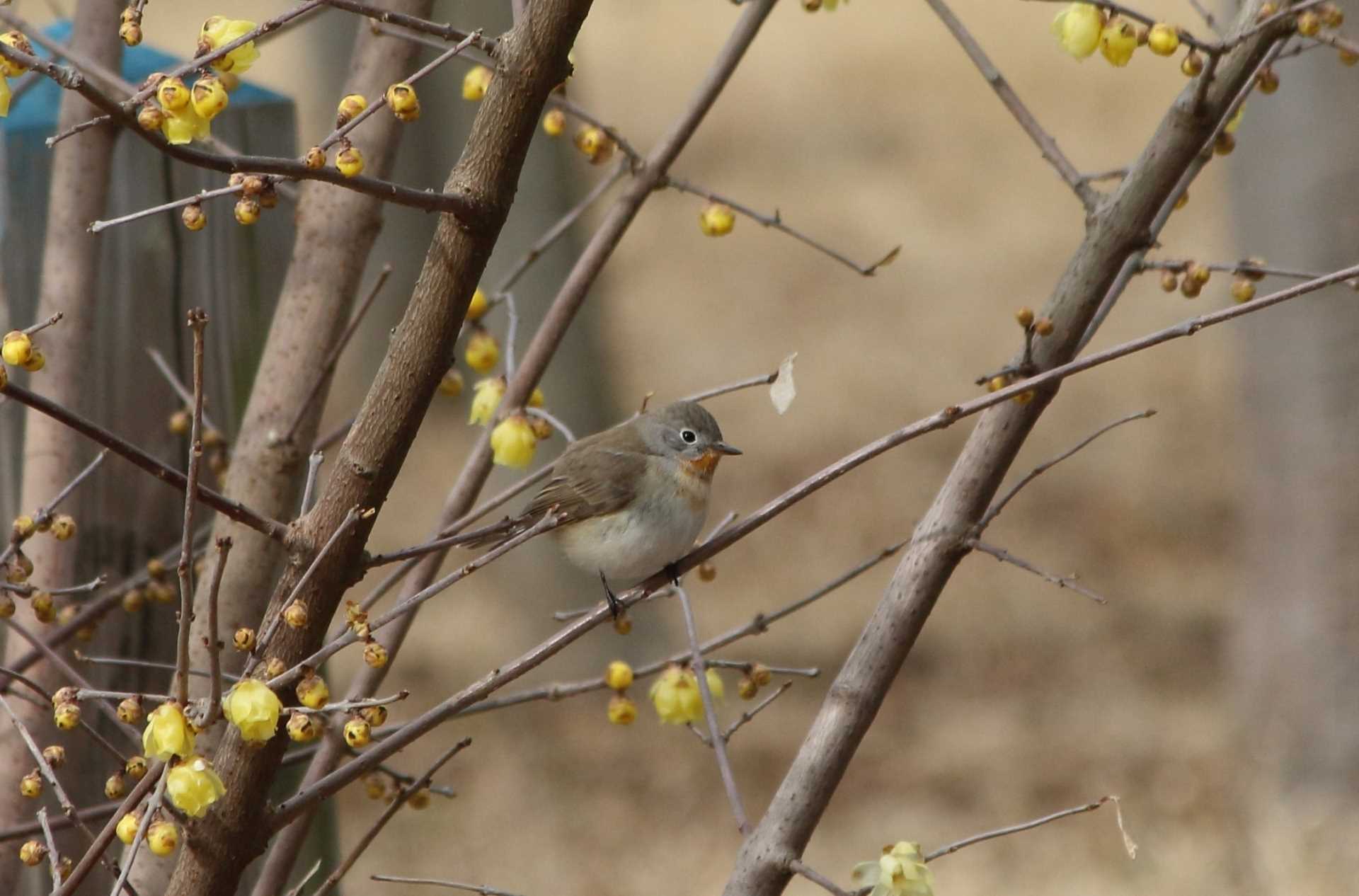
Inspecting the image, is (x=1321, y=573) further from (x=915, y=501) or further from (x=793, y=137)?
(x=793, y=137)

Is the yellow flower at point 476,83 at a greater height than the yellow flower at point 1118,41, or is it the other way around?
the yellow flower at point 476,83

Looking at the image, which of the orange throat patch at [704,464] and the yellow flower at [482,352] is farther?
the orange throat patch at [704,464]

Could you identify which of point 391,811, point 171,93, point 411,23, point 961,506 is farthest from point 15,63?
point 961,506

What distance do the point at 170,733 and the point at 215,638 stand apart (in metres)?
0.12

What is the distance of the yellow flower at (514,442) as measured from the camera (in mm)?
2539

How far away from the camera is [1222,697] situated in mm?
8438

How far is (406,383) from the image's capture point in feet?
6.04

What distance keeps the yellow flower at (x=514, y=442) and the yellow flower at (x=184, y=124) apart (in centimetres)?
98

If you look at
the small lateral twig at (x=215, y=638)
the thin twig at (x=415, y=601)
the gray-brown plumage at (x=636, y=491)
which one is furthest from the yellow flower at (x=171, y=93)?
the gray-brown plumage at (x=636, y=491)

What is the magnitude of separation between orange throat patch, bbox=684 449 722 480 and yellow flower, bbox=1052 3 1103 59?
1.45 meters

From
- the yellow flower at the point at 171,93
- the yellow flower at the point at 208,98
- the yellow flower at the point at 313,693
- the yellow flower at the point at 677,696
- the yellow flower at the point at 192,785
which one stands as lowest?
the yellow flower at the point at 192,785

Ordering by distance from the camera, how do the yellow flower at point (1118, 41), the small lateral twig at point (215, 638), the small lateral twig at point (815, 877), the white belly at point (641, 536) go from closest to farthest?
the small lateral twig at point (215, 638) → the small lateral twig at point (815, 877) → the yellow flower at point (1118, 41) → the white belly at point (641, 536)

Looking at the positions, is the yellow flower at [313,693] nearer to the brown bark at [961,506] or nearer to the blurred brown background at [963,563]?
the brown bark at [961,506]

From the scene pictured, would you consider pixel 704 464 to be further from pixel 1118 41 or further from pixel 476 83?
pixel 1118 41
